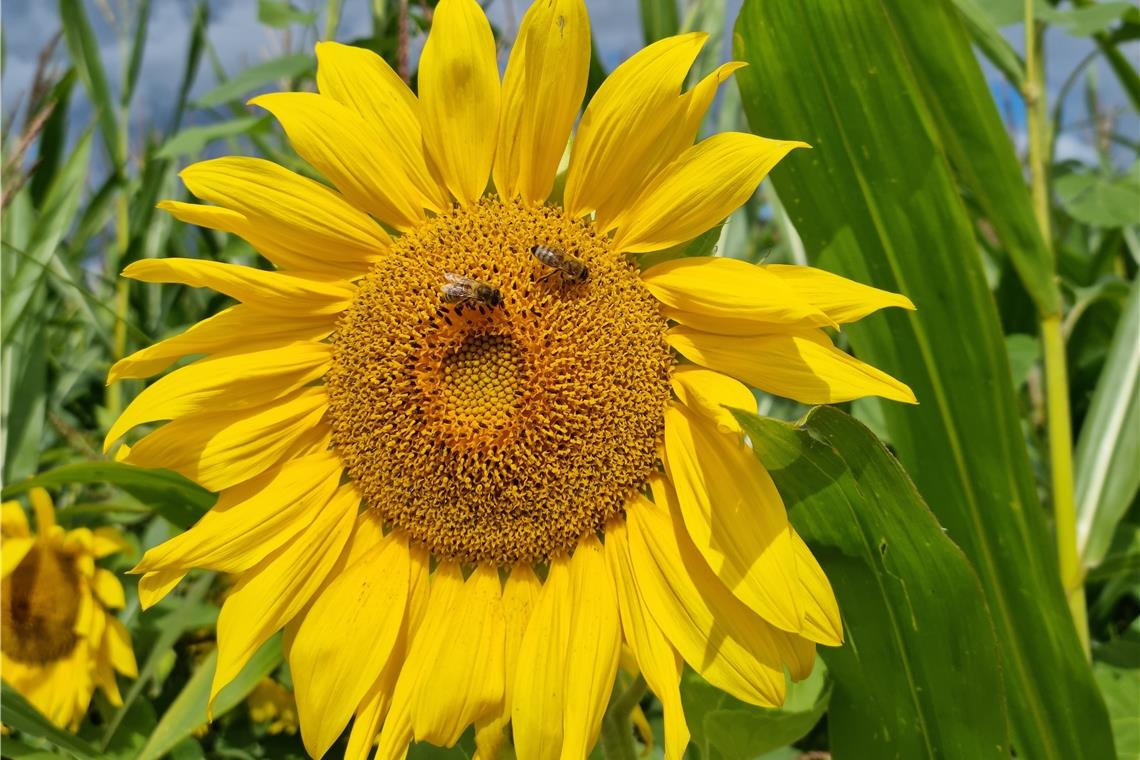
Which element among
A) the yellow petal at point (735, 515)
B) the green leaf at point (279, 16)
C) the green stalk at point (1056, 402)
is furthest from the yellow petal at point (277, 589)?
the green leaf at point (279, 16)

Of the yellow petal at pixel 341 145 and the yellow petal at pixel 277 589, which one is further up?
the yellow petal at pixel 341 145

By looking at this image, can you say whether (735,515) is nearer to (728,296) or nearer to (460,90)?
(728,296)

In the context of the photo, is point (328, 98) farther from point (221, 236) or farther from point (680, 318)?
point (221, 236)

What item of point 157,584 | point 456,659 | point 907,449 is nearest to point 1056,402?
point 907,449

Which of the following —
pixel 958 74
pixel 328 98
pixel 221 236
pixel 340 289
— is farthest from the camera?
pixel 221 236

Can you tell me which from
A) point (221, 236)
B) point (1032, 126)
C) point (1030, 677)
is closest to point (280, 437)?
point (1030, 677)

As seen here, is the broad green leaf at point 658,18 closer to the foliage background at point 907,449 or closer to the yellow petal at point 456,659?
the foliage background at point 907,449
